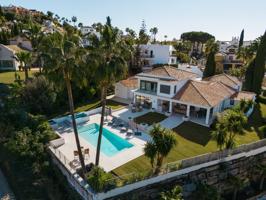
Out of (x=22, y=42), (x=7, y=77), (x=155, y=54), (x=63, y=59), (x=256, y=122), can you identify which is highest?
(x=22, y=42)

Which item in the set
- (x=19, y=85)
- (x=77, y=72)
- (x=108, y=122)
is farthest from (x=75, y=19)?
(x=77, y=72)

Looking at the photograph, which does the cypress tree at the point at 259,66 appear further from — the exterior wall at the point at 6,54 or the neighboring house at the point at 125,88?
the exterior wall at the point at 6,54

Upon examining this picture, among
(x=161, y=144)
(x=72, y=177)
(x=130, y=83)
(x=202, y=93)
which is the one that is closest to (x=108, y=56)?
(x=161, y=144)

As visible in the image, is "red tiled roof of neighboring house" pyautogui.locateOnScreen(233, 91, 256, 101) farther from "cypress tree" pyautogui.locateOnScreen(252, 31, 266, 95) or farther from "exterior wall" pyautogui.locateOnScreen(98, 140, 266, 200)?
"exterior wall" pyautogui.locateOnScreen(98, 140, 266, 200)

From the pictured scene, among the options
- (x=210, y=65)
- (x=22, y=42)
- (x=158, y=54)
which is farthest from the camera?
(x=22, y=42)

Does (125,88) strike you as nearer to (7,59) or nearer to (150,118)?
(150,118)

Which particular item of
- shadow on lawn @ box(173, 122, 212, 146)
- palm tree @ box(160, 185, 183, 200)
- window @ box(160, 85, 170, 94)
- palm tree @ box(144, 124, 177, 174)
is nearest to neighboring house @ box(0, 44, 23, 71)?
window @ box(160, 85, 170, 94)

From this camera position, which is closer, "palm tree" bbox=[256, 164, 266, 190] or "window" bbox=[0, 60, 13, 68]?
"palm tree" bbox=[256, 164, 266, 190]

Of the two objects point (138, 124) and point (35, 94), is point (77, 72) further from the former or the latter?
point (35, 94)
